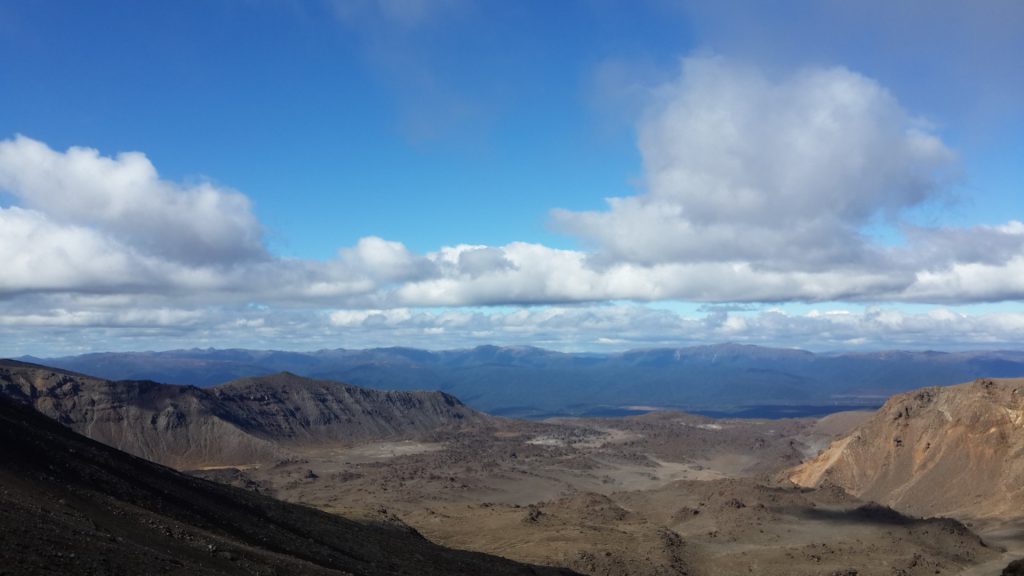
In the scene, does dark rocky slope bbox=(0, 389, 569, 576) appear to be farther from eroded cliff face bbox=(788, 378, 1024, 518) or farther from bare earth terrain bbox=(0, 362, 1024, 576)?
eroded cliff face bbox=(788, 378, 1024, 518)

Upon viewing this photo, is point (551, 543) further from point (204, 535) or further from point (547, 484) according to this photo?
point (547, 484)

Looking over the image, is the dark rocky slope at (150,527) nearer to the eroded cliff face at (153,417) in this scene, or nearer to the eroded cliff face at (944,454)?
the eroded cliff face at (944,454)

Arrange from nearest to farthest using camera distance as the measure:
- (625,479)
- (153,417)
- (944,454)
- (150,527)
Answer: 1. (150,527)
2. (944,454)
3. (625,479)
4. (153,417)

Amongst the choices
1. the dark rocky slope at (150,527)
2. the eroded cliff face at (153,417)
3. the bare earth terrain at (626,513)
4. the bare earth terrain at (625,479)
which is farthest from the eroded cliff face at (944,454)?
the eroded cliff face at (153,417)

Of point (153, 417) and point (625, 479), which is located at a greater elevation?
point (153, 417)

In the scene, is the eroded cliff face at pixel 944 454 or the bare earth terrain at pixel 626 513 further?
the eroded cliff face at pixel 944 454

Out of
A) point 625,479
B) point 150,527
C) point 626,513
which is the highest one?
point 150,527

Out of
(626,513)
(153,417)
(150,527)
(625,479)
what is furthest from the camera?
(153,417)

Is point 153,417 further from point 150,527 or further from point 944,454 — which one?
point 944,454

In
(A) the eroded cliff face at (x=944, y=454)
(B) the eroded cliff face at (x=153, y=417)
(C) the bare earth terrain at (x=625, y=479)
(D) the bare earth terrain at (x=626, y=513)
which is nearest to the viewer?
(D) the bare earth terrain at (x=626, y=513)

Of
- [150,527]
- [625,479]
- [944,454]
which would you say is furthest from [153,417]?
[944,454]
